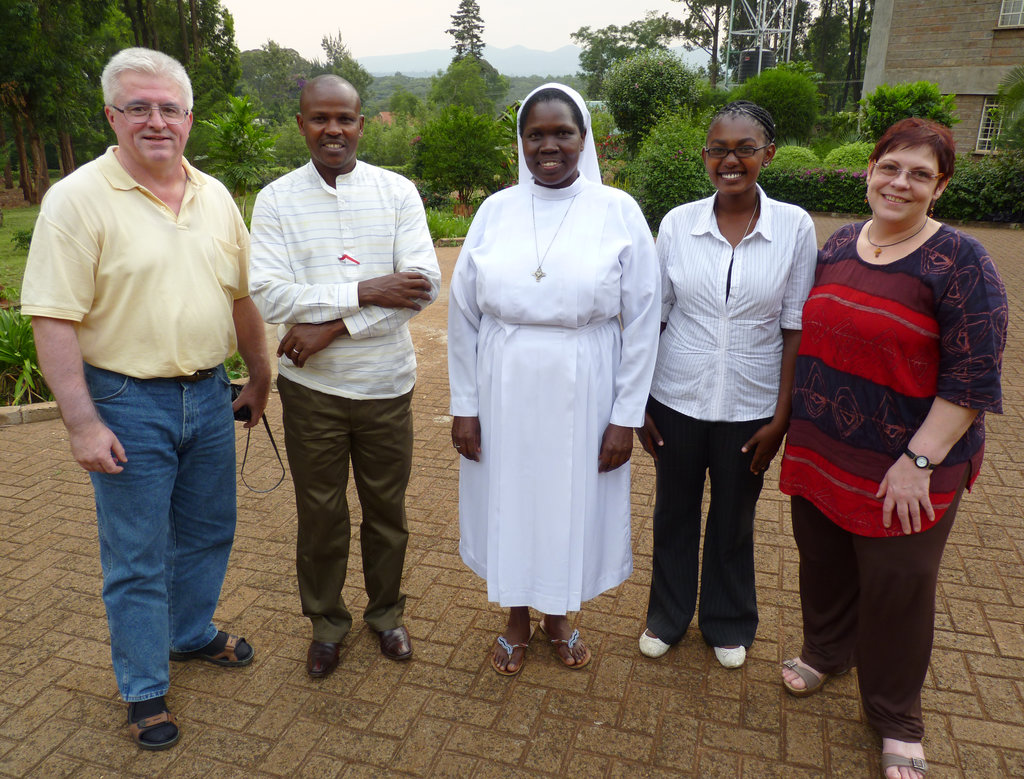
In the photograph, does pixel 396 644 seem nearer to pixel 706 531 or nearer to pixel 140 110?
pixel 706 531

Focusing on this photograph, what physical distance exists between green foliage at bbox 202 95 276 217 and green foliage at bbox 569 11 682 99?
54.4m

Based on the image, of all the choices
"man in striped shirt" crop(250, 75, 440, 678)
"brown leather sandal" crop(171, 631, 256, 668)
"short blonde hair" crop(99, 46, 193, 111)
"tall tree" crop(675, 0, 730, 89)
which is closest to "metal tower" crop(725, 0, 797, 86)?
"tall tree" crop(675, 0, 730, 89)

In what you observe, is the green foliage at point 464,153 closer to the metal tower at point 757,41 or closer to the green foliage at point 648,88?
the green foliage at point 648,88

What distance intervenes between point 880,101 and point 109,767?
22597 mm

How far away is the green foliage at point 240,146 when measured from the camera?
16.2m

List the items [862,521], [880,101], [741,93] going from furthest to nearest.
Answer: [741,93] < [880,101] < [862,521]

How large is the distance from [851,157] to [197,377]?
20.8m

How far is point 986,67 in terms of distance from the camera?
68.4 ft

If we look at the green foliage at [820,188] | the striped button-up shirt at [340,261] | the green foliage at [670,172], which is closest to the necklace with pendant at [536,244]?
the striped button-up shirt at [340,261]

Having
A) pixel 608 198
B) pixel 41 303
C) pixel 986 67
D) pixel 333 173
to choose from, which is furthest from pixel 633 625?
pixel 986 67

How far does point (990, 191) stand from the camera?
17.0 meters

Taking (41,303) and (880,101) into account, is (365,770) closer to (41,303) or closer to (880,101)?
(41,303)

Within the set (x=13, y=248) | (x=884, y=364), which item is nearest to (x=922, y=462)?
(x=884, y=364)

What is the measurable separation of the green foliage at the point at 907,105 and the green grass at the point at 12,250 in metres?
19.7
